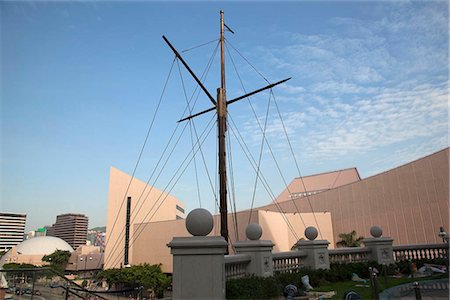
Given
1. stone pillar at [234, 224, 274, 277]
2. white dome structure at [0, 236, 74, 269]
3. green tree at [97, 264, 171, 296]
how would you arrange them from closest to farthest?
stone pillar at [234, 224, 274, 277] → green tree at [97, 264, 171, 296] → white dome structure at [0, 236, 74, 269]

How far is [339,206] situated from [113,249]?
35.2m

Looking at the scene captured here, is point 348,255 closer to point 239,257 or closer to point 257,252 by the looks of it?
point 257,252

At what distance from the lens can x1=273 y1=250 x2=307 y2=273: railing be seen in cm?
1136

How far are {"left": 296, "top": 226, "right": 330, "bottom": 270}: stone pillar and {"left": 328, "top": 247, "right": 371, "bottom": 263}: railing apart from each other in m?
0.72

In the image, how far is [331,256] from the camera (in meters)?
13.7

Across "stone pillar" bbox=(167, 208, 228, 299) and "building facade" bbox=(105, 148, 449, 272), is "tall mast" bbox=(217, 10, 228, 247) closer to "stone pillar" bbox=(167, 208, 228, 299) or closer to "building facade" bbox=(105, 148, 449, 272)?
"stone pillar" bbox=(167, 208, 228, 299)

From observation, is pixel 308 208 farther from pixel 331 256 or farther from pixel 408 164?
pixel 331 256

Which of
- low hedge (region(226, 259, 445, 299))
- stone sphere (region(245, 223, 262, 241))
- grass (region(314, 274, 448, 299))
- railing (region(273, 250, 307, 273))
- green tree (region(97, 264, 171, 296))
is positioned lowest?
green tree (region(97, 264, 171, 296))

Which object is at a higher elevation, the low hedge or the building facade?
the building facade

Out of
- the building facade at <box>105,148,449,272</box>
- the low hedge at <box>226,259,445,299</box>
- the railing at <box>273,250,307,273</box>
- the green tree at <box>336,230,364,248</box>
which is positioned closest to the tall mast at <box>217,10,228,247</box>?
the railing at <box>273,250,307,273</box>

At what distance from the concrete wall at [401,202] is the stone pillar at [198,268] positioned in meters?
30.0

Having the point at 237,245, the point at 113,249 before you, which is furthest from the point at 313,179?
the point at 237,245

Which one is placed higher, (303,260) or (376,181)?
(376,181)

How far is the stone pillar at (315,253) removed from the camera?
12547 mm
